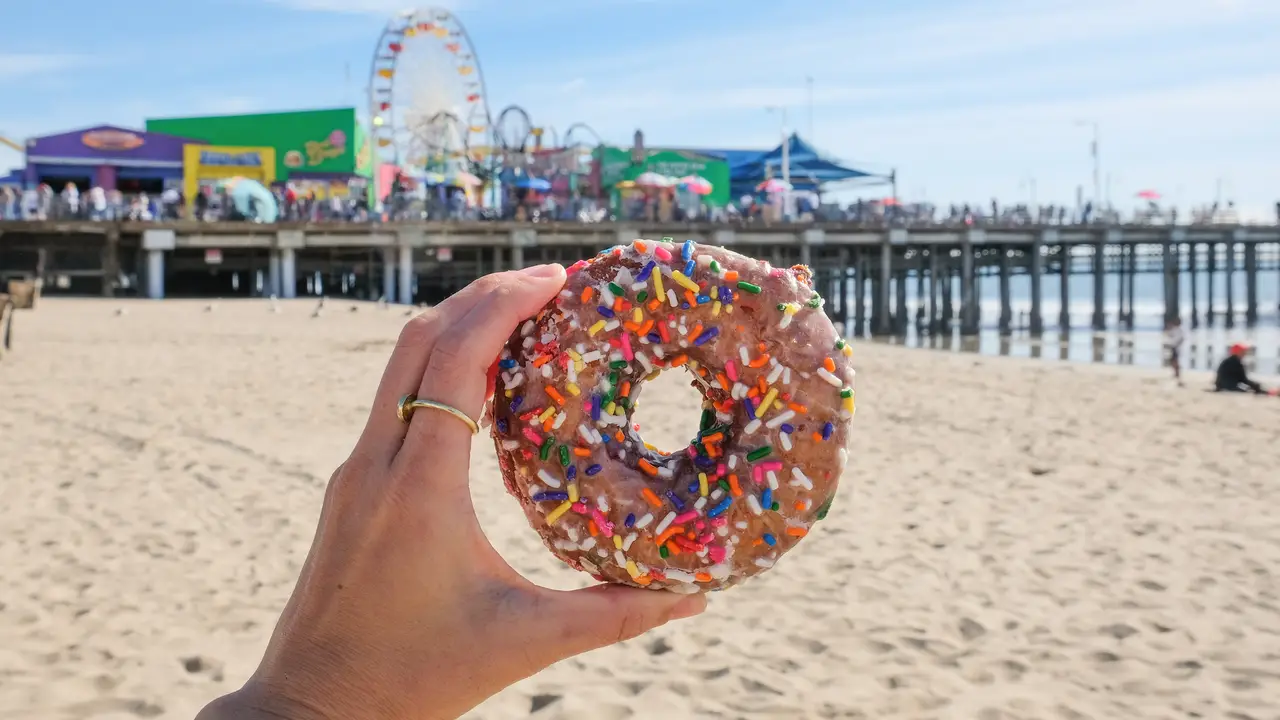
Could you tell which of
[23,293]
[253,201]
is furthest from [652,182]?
[23,293]

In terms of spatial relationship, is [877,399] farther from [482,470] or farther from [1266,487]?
[482,470]

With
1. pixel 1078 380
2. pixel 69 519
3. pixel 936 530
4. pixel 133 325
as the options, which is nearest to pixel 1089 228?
pixel 1078 380

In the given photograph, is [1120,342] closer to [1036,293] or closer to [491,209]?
[1036,293]

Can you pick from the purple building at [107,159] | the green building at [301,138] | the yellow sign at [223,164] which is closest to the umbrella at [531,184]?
the green building at [301,138]

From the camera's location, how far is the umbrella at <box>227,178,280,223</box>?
88.2 ft

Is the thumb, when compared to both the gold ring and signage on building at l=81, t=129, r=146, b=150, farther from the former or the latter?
signage on building at l=81, t=129, r=146, b=150

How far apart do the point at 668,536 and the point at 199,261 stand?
28.9 meters

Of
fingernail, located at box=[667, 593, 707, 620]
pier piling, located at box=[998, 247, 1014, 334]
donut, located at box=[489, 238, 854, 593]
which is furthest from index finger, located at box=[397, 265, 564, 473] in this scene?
pier piling, located at box=[998, 247, 1014, 334]

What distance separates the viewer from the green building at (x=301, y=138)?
33406 millimetres

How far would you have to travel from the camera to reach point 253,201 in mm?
27203

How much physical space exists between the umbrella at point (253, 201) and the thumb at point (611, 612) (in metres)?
26.9

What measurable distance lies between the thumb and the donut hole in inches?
193

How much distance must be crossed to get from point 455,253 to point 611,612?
31.6 metres

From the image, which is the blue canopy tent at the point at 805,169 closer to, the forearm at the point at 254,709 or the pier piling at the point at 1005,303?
the pier piling at the point at 1005,303
